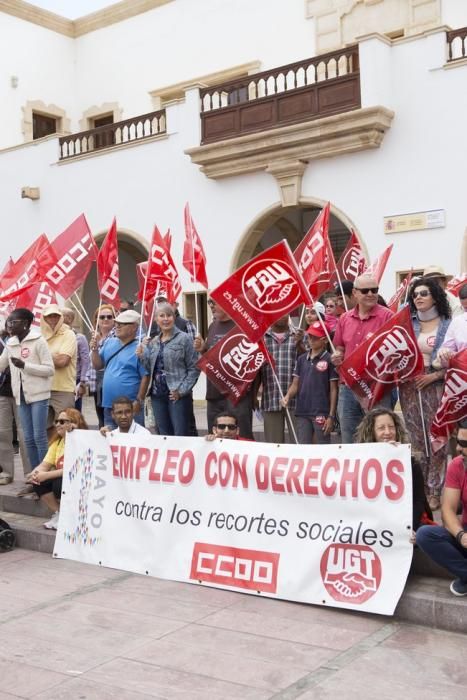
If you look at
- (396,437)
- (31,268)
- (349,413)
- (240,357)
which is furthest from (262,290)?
(31,268)

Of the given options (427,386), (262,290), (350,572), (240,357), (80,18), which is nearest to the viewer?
(350,572)

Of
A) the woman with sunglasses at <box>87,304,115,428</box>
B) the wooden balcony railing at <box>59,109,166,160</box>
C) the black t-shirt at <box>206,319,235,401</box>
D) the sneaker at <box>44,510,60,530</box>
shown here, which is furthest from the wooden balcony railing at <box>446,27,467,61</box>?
the sneaker at <box>44,510,60,530</box>

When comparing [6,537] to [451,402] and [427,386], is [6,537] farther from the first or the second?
[451,402]

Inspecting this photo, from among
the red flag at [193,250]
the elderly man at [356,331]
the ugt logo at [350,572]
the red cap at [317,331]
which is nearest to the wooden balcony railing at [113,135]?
the red flag at [193,250]

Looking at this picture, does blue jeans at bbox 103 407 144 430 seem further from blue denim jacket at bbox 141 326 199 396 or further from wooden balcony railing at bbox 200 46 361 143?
wooden balcony railing at bbox 200 46 361 143

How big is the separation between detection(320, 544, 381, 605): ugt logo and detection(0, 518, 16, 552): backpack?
9.40 feet

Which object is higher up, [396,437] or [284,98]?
[284,98]

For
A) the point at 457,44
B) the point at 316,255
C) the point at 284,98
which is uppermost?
the point at 457,44

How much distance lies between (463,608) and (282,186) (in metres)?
11.3

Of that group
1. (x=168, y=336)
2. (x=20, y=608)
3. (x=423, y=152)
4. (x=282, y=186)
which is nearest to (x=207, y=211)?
(x=282, y=186)

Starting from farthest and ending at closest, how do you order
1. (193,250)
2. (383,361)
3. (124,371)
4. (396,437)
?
1. (193,250)
2. (124,371)
3. (383,361)
4. (396,437)

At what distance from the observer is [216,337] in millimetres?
7617

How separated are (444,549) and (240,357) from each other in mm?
2967

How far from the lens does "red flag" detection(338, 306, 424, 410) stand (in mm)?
5785
